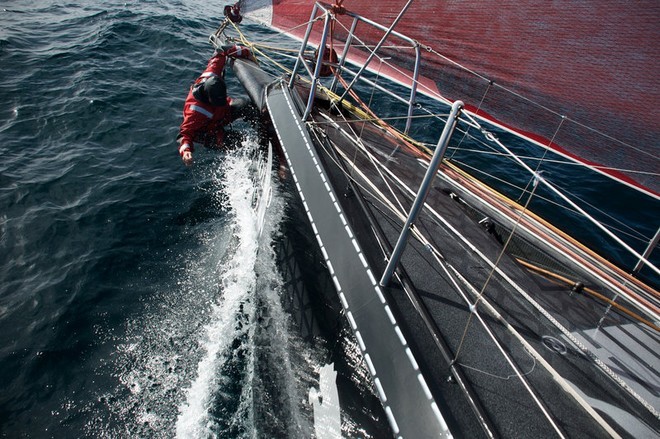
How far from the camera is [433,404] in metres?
2.02

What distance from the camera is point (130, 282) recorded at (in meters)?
4.44

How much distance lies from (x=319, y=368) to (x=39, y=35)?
11.8 metres

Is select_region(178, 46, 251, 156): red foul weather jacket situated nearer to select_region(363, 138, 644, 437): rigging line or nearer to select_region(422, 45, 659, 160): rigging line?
select_region(422, 45, 659, 160): rigging line

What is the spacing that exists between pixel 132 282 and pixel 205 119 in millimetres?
2774

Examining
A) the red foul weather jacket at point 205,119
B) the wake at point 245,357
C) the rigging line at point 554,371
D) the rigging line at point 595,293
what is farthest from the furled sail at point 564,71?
the red foul weather jacket at point 205,119

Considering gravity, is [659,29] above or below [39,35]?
above

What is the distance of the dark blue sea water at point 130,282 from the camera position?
11.0 ft

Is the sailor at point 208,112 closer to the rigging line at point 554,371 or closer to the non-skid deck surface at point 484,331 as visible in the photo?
the non-skid deck surface at point 484,331

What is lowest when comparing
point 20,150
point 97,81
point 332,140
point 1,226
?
point 1,226

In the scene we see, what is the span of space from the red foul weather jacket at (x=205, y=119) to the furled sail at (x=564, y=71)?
3377 mm

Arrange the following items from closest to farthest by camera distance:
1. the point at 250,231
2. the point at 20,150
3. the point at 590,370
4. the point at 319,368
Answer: the point at 590,370 < the point at 319,368 < the point at 250,231 < the point at 20,150

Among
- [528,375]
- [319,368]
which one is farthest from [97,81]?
[528,375]

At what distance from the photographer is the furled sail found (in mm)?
3064

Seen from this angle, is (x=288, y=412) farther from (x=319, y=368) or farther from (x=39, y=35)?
(x=39, y=35)
